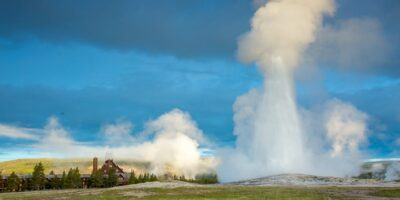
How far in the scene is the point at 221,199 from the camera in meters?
51.1

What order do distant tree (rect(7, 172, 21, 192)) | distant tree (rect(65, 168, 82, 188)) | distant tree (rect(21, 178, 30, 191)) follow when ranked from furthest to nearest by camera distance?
distant tree (rect(21, 178, 30, 191)), distant tree (rect(65, 168, 82, 188)), distant tree (rect(7, 172, 21, 192))

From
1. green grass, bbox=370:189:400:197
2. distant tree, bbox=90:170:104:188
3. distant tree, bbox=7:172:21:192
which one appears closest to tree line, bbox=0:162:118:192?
distant tree, bbox=7:172:21:192

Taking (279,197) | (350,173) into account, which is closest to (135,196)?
(279,197)

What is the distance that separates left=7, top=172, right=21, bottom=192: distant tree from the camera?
106 metres

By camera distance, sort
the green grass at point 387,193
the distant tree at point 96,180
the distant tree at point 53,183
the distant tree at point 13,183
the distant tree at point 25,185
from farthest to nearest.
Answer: the distant tree at point 96,180
the distant tree at point 53,183
the distant tree at point 25,185
the distant tree at point 13,183
the green grass at point 387,193

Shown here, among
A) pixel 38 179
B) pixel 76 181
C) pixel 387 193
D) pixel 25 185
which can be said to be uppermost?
pixel 38 179

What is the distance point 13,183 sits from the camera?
107 meters

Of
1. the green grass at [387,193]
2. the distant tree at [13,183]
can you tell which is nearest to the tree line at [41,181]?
the distant tree at [13,183]

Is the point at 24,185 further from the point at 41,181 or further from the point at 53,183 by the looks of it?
the point at 53,183

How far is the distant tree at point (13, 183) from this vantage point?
10582 centimetres

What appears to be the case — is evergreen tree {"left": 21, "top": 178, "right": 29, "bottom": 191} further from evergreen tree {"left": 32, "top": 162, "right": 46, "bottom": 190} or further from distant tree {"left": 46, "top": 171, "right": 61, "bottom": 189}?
distant tree {"left": 46, "top": 171, "right": 61, "bottom": 189}

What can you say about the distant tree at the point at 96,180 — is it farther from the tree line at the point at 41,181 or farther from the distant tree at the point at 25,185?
the distant tree at the point at 25,185

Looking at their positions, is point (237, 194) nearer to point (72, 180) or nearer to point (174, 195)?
point (174, 195)

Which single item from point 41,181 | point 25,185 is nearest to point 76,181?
point 41,181
